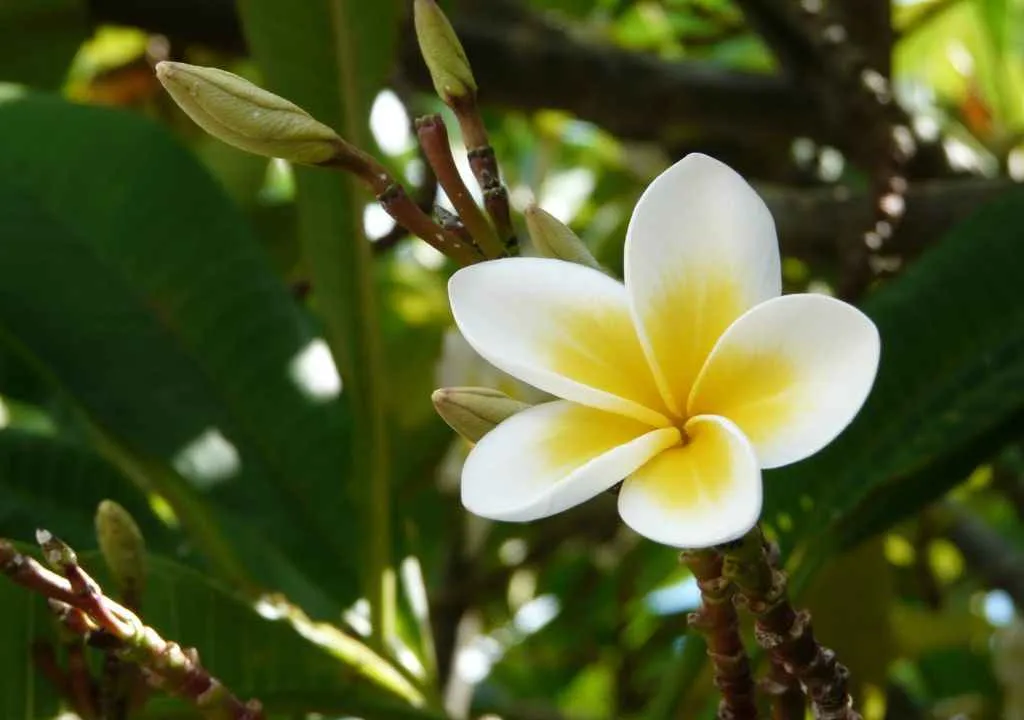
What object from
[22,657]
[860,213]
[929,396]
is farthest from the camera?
[860,213]

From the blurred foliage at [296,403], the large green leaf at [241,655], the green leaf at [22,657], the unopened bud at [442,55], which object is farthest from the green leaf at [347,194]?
the unopened bud at [442,55]

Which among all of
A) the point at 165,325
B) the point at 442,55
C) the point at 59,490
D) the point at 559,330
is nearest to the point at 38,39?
the point at 165,325

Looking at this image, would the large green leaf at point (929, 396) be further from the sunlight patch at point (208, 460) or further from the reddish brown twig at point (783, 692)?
the sunlight patch at point (208, 460)

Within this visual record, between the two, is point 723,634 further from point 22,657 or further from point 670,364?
point 22,657

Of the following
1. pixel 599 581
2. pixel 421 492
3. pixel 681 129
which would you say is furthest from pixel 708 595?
pixel 599 581

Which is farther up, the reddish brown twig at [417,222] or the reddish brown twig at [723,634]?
the reddish brown twig at [417,222]

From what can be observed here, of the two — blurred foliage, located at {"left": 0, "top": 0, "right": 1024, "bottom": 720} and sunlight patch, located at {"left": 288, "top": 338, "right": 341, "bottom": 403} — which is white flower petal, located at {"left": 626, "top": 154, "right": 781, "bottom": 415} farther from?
sunlight patch, located at {"left": 288, "top": 338, "right": 341, "bottom": 403}

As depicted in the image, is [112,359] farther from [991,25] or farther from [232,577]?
[991,25]
